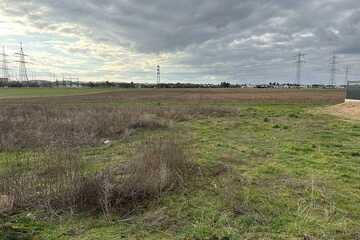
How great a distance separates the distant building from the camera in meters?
33.7

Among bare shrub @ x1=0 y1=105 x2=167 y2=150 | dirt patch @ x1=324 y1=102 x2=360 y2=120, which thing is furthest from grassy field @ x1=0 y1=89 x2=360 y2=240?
dirt patch @ x1=324 y1=102 x2=360 y2=120

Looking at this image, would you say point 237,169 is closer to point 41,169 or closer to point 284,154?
point 284,154

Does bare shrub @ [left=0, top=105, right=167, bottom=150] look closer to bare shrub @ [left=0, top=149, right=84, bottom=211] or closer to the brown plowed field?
bare shrub @ [left=0, top=149, right=84, bottom=211]

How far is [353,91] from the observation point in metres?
34.3

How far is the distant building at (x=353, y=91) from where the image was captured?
33747 millimetres

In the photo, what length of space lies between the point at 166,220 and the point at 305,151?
26.0 ft

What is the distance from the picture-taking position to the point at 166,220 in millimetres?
5406

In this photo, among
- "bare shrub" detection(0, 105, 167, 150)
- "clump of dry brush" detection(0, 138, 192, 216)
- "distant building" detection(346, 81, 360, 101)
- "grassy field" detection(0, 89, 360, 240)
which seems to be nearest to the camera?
"grassy field" detection(0, 89, 360, 240)

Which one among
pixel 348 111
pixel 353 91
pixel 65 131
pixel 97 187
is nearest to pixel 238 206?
pixel 97 187

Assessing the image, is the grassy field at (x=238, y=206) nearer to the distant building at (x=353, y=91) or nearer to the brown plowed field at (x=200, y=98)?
the distant building at (x=353, y=91)

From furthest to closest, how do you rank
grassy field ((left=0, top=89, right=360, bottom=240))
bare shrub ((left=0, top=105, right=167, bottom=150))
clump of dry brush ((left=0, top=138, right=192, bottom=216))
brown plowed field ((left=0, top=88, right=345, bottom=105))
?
brown plowed field ((left=0, top=88, right=345, bottom=105)) < bare shrub ((left=0, top=105, right=167, bottom=150)) < clump of dry brush ((left=0, top=138, right=192, bottom=216)) < grassy field ((left=0, top=89, right=360, bottom=240))

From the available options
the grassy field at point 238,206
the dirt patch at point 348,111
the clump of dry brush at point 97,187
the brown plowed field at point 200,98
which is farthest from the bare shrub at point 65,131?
the brown plowed field at point 200,98

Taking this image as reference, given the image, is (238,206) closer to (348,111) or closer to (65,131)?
(65,131)

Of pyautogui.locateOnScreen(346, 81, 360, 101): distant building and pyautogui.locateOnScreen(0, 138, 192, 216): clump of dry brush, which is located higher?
pyautogui.locateOnScreen(346, 81, 360, 101): distant building
